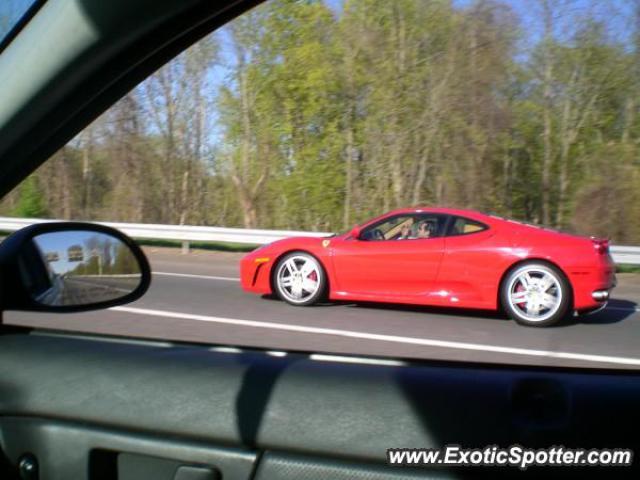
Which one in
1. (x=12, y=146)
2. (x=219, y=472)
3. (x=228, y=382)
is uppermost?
(x=12, y=146)

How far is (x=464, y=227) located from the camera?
541 cm

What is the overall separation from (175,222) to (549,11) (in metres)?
2.53

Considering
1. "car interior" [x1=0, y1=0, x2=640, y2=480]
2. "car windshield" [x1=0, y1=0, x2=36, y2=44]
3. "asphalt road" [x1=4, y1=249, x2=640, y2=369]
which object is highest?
"car windshield" [x1=0, y1=0, x2=36, y2=44]

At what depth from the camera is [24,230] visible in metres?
2.27

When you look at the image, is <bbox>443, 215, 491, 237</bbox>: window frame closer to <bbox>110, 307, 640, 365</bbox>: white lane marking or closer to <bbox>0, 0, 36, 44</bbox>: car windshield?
<bbox>110, 307, 640, 365</bbox>: white lane marking

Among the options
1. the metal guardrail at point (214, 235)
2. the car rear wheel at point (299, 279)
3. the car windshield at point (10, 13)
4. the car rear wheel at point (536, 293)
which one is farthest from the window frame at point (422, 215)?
the car windshield at point (10, 13)

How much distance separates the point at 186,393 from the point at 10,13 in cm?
136

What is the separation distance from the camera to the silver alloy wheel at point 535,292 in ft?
19.2

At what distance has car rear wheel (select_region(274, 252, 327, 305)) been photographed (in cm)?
716

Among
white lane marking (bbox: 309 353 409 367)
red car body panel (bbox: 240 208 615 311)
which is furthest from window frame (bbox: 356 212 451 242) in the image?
white lane marking (bbox: 309 353 409 367)

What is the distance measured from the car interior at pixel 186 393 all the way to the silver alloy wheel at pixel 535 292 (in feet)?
11.9

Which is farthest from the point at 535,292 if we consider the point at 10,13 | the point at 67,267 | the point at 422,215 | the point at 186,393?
the point at 10,13

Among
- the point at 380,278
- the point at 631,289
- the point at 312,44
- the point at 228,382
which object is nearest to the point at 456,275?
the point at 380,278

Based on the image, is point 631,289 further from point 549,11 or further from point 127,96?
point 127,96
